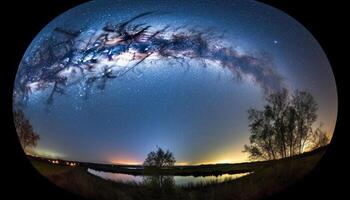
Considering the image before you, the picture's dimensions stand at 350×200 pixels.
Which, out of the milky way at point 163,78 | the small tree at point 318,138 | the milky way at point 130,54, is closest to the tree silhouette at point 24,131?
the milky way at point 163,78

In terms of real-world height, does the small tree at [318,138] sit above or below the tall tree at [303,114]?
below

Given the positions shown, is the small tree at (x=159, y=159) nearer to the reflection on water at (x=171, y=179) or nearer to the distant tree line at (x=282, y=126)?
the reflection on water at (x=171, y=179)

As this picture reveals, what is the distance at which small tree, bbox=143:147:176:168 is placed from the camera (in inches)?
261

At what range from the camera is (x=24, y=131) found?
7.41 metres

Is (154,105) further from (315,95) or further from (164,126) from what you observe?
(315,95)

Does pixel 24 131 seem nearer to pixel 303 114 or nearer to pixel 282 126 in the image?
pixel 282 126

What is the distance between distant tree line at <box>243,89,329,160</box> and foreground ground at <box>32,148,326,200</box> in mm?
127

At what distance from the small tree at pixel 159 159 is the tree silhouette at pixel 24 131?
1253mm

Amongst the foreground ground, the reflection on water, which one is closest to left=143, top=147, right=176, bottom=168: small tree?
the reflection on water

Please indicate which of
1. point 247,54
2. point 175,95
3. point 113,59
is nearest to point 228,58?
point 247,54

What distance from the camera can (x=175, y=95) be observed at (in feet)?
21.7

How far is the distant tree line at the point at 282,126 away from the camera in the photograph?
679 cm

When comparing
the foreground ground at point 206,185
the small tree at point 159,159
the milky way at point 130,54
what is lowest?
the foreground ground at point 206,185

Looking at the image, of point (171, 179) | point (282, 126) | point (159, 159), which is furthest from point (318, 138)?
point (159, 159)
